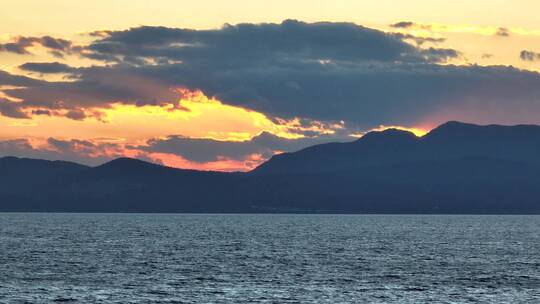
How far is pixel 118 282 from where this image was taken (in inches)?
4444

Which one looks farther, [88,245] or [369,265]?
[88,245]

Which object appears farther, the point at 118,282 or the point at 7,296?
the point at 118,282

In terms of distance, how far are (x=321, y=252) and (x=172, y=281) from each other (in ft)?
212

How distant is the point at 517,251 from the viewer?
183625 mm

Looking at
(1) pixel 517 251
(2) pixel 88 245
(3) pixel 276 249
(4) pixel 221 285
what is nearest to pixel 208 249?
(3) pixel 276 249

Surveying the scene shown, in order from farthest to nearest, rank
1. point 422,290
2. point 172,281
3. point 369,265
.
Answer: point 369,265 → point 172,281 → point 422,290

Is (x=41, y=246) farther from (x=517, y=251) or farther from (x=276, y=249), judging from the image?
(x=517, y=251)

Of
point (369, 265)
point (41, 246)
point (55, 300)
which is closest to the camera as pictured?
point (55, 300)

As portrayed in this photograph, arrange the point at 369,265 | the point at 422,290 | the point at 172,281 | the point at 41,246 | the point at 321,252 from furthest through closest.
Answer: the point at 41,246, the point at 321,252, the point at 369,265, the point at 172,281, the point at 422,290

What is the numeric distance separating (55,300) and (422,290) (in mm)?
42141

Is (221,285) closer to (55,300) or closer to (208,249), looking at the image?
(55,300)

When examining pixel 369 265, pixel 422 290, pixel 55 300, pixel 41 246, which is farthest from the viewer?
pixel 41 246

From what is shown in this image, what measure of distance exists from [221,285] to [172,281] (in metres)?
8.06

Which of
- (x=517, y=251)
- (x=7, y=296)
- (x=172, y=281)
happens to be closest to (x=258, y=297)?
(x=172, y=281)
